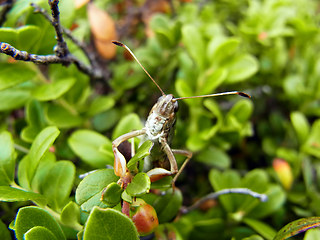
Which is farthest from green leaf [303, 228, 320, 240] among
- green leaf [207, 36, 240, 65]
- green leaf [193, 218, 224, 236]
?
green leaf [207, 36, 240, 65]

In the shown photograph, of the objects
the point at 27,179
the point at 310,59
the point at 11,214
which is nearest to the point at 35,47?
the point at 27,179

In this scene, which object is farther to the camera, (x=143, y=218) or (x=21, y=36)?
(x=21, y=36)

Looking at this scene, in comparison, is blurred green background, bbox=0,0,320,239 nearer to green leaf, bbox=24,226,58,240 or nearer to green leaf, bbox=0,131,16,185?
green leaf, bbox=0,131,16,185

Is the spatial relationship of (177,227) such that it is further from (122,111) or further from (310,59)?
(310,59)

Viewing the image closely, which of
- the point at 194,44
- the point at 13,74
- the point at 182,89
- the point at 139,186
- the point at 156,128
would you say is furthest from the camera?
the point at 194,44

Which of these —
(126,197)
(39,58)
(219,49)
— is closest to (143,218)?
(126,197)

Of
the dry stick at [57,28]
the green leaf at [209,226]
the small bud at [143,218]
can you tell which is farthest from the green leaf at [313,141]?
the dry stick at [57,28]

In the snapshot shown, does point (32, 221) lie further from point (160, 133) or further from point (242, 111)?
point (242, 111)
